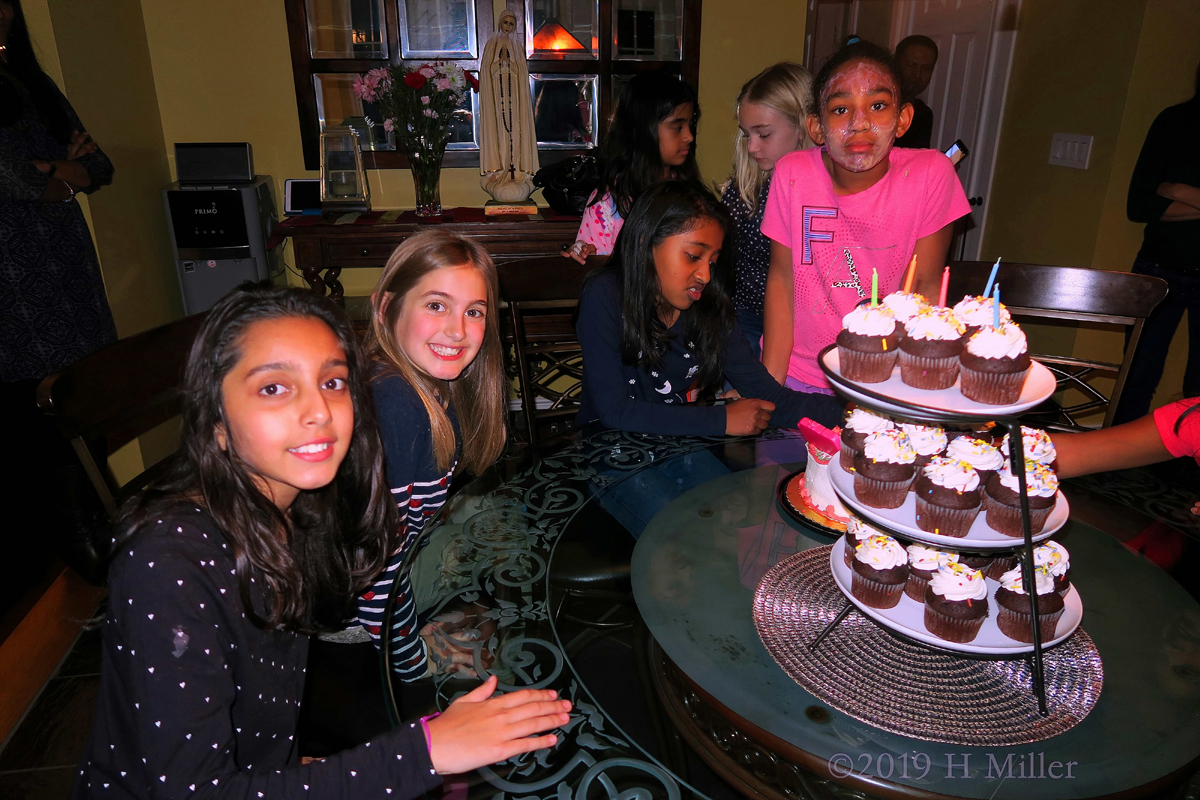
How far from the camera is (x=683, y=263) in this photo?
6.08 feet

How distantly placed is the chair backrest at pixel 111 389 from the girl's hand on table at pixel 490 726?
82 centimetres

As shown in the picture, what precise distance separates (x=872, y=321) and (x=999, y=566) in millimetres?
417

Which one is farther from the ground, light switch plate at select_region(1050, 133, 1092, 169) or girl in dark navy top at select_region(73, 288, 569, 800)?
light switch plate at select_region(1050, 133, 1092, 169)

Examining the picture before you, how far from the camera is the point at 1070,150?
11.5 ft

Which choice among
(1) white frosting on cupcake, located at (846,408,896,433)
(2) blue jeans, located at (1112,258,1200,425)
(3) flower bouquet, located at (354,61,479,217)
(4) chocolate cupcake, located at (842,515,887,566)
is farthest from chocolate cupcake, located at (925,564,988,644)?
(3) flower bouquet, located at (354,61,479,217)

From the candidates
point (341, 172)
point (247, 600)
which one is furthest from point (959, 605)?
point (341, 172)

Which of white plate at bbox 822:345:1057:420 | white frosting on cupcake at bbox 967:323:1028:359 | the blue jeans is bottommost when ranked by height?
the blue jeans

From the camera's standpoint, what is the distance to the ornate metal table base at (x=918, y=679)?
0.96m

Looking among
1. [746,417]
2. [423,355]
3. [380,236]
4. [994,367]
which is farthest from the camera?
[380,236]

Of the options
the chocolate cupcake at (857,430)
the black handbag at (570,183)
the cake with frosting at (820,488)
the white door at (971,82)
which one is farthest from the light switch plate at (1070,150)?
the chocolate cupcake at (857,430)

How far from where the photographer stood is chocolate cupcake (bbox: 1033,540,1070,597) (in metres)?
1.03

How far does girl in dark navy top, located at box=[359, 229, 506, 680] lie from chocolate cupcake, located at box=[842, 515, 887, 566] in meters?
0.81

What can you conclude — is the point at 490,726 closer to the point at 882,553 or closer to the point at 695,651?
the point at 695,651

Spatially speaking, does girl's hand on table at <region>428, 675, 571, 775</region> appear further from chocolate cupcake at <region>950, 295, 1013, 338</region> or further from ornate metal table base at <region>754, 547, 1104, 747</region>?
chocolate cupcake at <region>950, 295, 1013, 338</region>
